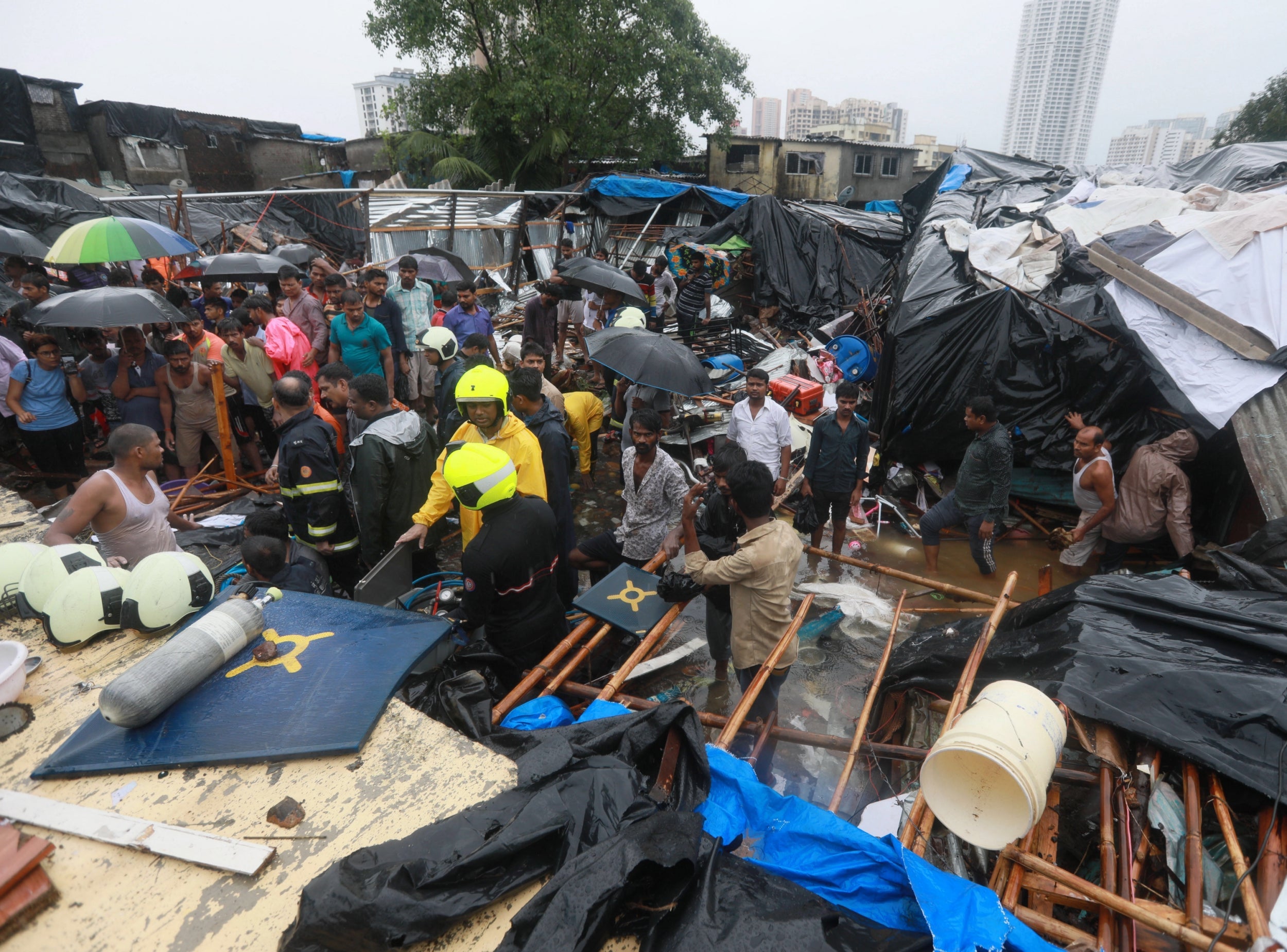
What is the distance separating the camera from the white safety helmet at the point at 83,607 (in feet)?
8.20

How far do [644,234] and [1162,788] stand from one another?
1549 centimetres

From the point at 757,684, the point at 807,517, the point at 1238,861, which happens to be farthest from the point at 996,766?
the point at 807,517

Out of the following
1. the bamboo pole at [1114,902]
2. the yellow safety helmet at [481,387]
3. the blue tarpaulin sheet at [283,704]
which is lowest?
the bamboo pole at [1114,902]

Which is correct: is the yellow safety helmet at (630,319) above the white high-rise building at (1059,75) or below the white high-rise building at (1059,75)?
below

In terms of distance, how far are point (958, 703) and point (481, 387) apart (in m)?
2.94

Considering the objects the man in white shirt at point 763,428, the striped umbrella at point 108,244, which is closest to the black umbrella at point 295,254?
the striped umbrella at point 108,244

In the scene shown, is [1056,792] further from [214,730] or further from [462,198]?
[462,198]

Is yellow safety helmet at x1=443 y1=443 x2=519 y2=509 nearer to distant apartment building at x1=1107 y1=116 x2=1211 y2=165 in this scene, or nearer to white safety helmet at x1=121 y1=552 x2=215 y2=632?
white safety helmet at x1=121 y1=552 x2=215 y2=632

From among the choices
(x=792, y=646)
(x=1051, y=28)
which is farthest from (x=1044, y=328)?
(x=1051, y=28)

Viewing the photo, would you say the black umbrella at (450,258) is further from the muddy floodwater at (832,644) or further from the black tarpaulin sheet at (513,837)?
the black tarpaulin sheet at (513,837)

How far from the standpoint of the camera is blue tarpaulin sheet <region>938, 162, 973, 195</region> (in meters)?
10.9

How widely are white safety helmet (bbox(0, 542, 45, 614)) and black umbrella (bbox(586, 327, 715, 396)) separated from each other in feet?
11.4

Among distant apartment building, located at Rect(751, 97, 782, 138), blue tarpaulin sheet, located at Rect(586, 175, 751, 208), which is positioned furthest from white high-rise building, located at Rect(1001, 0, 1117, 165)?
blue tarpaulin sheet, located at Rect(586, 175, 751, 208)

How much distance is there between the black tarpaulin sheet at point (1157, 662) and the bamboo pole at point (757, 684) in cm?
59
